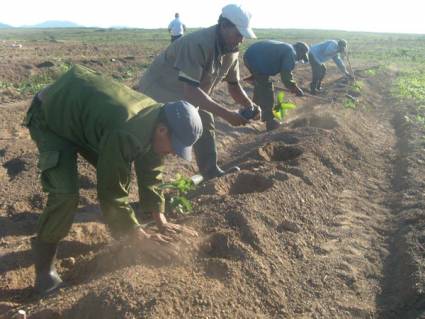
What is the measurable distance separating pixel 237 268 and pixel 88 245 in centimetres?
136

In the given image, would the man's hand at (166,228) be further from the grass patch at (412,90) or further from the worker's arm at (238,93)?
the grass patch at (412,90)

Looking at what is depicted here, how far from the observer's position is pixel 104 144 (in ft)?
9.32

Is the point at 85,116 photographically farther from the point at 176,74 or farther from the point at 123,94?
the point at 176,74

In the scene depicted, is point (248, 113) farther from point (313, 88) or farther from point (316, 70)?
point (313, 88)

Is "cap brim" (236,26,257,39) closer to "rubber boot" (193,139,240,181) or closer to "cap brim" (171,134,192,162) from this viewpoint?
"rubber boot" (193,139,240,181)

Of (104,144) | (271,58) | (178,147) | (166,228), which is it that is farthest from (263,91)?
(104,144)

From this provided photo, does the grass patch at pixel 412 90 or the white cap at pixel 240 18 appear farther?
the grass patch at pixel 412 90

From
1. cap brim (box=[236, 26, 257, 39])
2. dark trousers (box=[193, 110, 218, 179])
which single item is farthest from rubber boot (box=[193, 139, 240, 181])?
cap brim (box=[236, 26, 257, 39])

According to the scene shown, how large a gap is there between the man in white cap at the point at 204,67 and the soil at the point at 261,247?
29.2 inches

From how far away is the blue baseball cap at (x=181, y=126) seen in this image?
9.33ft

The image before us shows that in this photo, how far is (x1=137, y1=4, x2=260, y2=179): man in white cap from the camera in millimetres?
4500

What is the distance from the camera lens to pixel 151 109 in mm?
2932

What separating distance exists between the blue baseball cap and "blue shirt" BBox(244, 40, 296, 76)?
499 centimetres

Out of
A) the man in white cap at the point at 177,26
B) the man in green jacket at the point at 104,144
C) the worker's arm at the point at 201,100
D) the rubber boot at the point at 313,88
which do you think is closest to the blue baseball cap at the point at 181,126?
the man in green jacket at the point at 104,144
